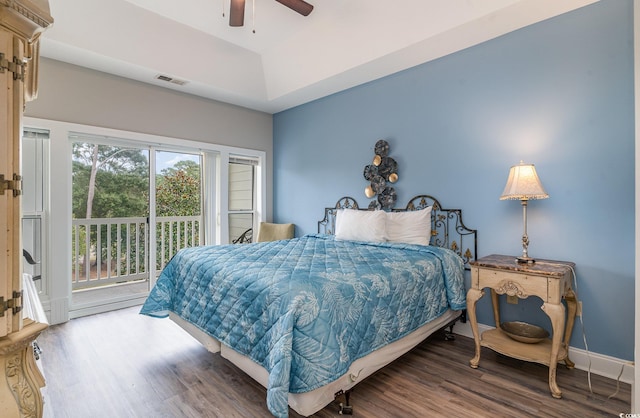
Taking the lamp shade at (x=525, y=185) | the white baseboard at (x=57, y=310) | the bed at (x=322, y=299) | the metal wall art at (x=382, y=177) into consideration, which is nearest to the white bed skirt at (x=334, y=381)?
the bed at (x=322, y=299)

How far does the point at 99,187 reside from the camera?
3.96 metres

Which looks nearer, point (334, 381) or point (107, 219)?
point (334, 381)

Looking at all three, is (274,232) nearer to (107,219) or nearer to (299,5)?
(107,219)

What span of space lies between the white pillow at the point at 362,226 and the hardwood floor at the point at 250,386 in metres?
1.08

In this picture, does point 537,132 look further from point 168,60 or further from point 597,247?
point 168,60

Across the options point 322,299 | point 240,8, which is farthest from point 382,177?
point 322,299

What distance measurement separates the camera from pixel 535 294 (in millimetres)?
2086

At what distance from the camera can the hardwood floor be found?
184 centimetres

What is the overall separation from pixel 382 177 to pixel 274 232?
1.93m

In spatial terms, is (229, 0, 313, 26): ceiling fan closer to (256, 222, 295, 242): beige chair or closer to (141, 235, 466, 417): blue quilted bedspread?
(141, 235, 466, 417): blue quilted bedspread

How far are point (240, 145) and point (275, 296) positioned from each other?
3.53 m

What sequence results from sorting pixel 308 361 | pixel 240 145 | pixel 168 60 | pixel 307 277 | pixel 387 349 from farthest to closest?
pixel 240 145 < pixel 168 60 < pixel 387 349 < pixel 307 277 < pixel 308 361

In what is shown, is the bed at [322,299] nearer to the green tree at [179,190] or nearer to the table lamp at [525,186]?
the table lamp at [525,186]

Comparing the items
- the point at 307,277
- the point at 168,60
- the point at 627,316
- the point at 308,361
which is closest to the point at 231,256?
the point at 307,277
